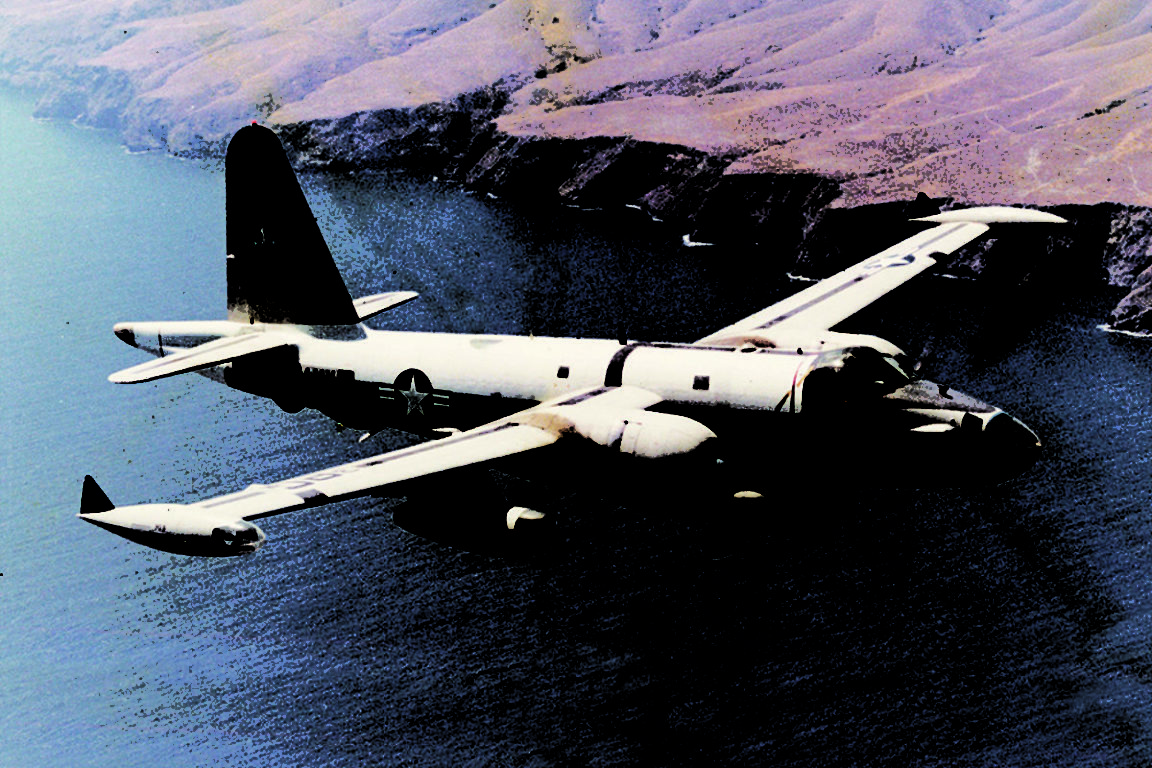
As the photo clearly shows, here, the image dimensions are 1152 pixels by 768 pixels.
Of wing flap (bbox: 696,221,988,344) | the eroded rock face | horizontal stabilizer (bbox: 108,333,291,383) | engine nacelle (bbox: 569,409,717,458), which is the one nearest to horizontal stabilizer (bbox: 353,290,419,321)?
horizontal stabilizer (bbox: 108,333,291,383)

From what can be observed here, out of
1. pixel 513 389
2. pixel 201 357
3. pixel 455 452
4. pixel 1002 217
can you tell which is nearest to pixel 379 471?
pixel 455 452

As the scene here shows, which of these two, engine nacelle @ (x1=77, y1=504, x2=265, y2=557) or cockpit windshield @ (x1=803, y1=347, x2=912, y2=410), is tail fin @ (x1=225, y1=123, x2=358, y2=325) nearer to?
engine nacelle @ (x1=77, y1=504, x2=265, y2=557)

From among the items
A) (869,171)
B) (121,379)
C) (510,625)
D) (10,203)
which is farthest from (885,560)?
(10,203)

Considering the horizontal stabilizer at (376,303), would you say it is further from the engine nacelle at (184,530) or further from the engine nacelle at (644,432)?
the engine nacelle at (184,530)

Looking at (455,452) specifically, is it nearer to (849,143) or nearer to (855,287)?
(855,287)

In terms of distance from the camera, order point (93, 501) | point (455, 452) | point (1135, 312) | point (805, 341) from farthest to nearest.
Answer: point (1135, 312) < point (805, 341) < point (455, 452) < point (93, 501)
